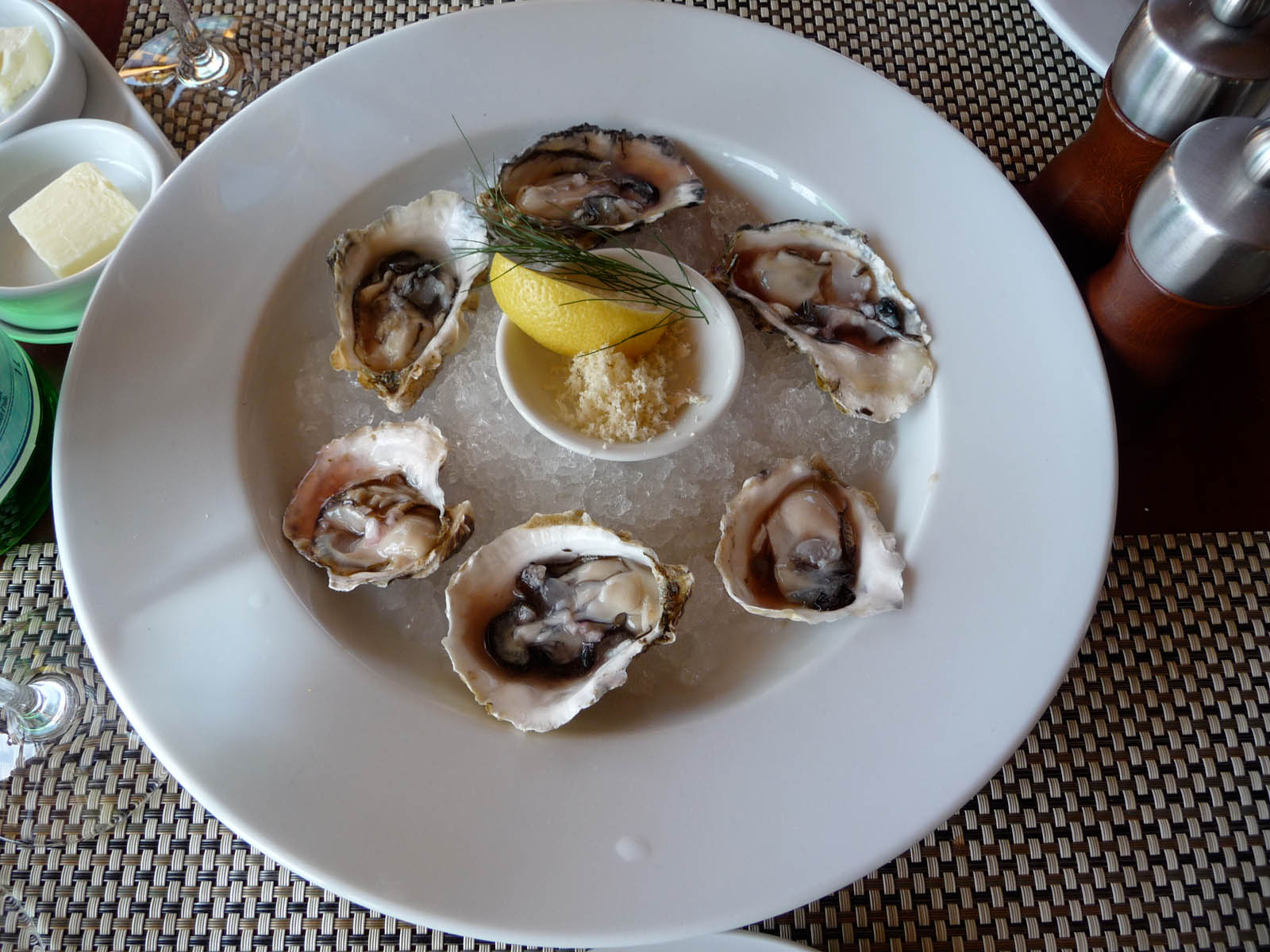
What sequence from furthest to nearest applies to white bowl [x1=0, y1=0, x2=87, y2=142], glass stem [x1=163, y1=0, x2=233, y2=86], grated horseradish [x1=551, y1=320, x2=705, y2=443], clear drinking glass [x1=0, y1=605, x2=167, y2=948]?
glass stem [x1=163, y1=0, x2=233, y2=86], white bowl [x1=0, y1=0, x2=87, y2=142], grated horseradish [x1=551, y1=320, x2=705, y2=443], clear drinking glass [x1=0, y1=605, x2=167, y2=948]

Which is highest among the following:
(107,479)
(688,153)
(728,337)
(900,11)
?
(900,11)

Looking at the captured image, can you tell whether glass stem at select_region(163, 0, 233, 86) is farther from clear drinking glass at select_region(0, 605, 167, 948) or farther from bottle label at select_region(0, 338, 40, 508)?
clear drinking glass at select_region(0, 605, 167, 948)

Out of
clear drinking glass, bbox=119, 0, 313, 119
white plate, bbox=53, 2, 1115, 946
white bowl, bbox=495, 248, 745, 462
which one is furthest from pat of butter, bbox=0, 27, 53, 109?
white bowl, bbox=495, 248, 745, 462

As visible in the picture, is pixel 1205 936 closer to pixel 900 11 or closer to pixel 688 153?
pixel 688 153

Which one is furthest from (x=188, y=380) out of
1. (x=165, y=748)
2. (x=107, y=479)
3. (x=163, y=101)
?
(x=163, y=101)

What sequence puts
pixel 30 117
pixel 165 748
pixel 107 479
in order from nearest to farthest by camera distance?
1. pixel 165 748
2. pixel 107 479
3. pixel 30 117
